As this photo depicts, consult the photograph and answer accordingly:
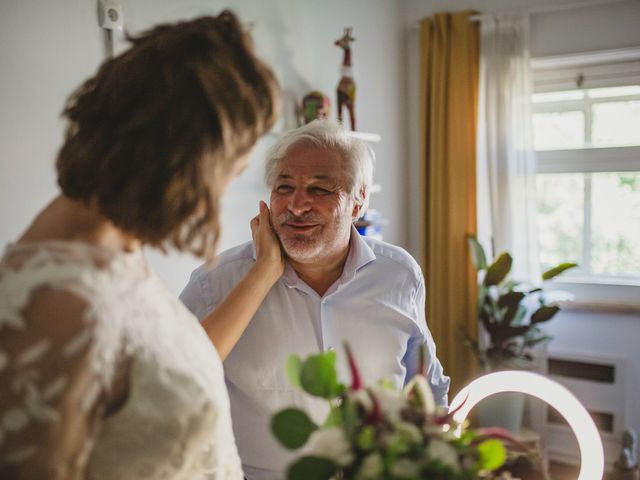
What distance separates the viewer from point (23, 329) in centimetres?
65

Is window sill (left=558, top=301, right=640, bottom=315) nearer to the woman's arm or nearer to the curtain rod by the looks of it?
the curtain rod

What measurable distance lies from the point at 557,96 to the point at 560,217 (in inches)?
29.1

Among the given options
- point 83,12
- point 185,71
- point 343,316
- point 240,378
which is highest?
point 83,12

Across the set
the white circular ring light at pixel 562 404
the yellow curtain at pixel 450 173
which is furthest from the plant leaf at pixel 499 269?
the white circular ring light at pixel 562 404

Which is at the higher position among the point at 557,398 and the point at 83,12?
the point at 83,12

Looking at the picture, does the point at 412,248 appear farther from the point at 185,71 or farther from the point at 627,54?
the point at 185,71

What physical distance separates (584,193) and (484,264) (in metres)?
0.87

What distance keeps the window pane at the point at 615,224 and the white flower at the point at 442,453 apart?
10.7 feet

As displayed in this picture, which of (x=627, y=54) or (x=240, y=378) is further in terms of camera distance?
(x=627, y=54)

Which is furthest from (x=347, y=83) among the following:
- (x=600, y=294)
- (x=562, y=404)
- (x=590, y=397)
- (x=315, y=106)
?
(x=590, y=397)

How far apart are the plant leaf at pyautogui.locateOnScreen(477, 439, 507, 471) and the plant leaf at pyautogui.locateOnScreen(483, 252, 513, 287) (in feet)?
8.13

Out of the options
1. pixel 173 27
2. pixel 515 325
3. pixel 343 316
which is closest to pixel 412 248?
pixel 515 325

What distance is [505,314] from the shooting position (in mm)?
3170

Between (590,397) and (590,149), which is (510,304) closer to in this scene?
(590,397)
